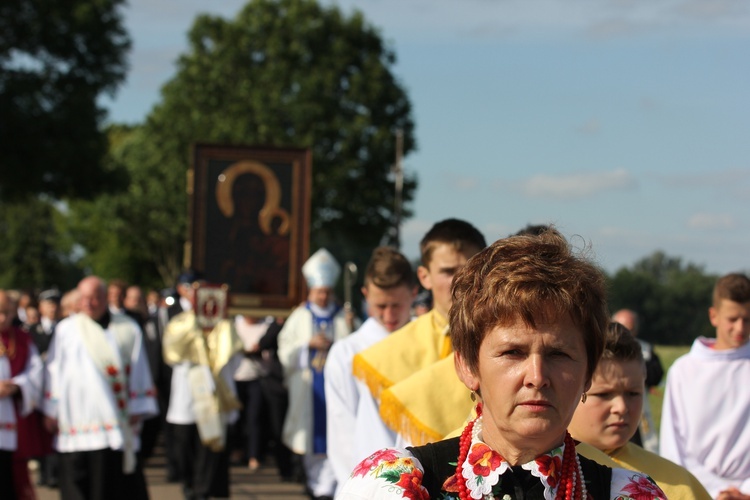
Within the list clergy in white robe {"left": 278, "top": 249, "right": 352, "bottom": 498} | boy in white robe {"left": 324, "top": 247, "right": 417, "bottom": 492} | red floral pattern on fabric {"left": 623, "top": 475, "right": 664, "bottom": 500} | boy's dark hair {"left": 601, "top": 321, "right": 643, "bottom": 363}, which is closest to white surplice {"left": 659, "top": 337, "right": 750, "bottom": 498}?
boy in white robe {"left": 324, "top": 247, "right": 417, "bottom": 492}

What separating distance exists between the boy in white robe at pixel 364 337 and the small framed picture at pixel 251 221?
869 cm

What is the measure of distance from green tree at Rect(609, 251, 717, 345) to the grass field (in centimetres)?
19

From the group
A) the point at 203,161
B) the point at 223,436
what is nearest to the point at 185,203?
the point at 203,161

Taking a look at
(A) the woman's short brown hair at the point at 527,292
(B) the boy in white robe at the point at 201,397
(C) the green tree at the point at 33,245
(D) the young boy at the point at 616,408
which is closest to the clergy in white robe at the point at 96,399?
(B) the boy in white robe at the point at 201,397

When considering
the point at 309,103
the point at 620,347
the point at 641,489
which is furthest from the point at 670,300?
the point at 309,103

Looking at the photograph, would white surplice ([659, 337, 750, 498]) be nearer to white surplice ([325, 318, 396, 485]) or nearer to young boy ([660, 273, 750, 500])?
young boy ([660, 273, 750, 500])

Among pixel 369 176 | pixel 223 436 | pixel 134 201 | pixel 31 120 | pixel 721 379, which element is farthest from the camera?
pixel 134 201

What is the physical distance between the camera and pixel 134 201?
1977 inches

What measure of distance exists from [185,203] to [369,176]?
823 centimetres

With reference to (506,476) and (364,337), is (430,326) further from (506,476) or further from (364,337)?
(506,476)

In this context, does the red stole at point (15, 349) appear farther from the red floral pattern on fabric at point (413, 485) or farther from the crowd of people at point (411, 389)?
the red floral pattern on fabric at point (413, 485)

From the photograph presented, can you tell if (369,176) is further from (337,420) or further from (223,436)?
(337,420)

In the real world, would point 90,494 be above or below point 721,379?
below

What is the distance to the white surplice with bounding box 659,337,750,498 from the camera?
645 cm
